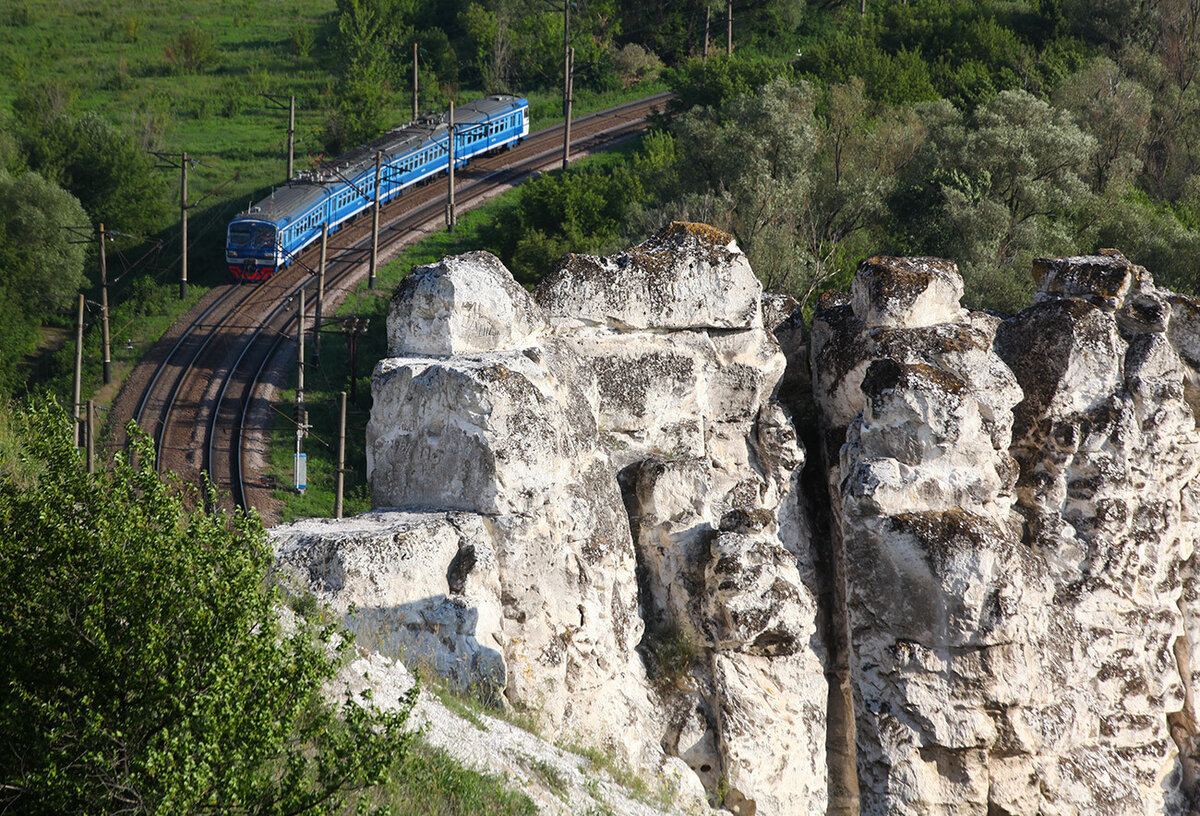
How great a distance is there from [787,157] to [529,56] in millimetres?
37627

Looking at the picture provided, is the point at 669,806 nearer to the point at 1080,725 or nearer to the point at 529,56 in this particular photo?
the point at 1080,725

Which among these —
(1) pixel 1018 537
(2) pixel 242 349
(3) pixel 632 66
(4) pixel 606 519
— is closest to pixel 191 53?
(3) pixel 632 66

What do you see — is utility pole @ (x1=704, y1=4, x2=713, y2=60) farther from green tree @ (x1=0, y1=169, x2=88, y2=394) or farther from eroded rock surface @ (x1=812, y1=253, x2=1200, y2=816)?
eroded rock surface @ (x1=812, y1=253, x2=1200, y2=816)

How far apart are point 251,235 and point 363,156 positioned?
885 cm

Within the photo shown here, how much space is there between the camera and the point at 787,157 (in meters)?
47.5

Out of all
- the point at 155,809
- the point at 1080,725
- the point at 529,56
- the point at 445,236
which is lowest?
the point at 1080,725

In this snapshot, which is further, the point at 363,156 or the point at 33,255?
the point at 363,156

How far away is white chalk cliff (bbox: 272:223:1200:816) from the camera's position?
1421 cm

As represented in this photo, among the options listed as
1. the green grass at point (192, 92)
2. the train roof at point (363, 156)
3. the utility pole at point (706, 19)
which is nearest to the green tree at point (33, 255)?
the green grass at point (192, 92)

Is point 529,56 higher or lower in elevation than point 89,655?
higher

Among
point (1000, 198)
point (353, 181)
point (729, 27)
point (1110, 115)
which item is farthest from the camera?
point (729, 27)

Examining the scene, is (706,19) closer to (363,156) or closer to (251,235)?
(363,156)

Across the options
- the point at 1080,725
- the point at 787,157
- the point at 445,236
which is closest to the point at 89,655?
the point at 1080,725

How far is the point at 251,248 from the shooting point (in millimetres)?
55500
